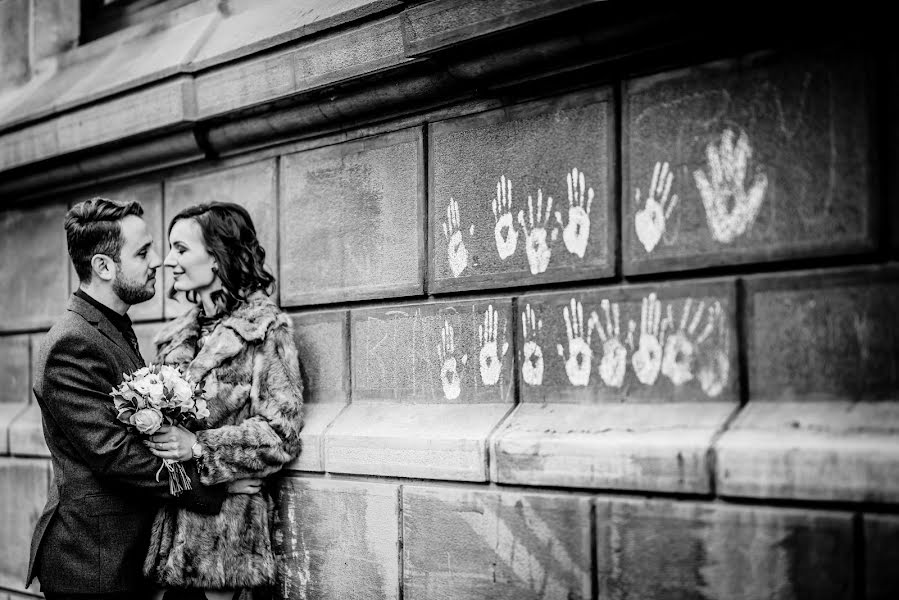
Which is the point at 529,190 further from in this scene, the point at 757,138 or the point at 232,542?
the point at 232,542

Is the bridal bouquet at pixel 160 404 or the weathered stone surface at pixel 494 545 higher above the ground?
the bridal bouquet at pixel 160 404

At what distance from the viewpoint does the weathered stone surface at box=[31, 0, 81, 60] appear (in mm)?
6828

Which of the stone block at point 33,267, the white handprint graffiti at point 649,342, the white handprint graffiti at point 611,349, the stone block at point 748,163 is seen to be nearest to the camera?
the stone block at point 748,163

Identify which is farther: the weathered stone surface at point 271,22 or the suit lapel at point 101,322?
the weathered stone surface at point 271,22

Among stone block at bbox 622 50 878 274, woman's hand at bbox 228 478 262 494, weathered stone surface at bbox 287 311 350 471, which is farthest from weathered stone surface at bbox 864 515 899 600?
woman's hand at bbox 228 478 262 494

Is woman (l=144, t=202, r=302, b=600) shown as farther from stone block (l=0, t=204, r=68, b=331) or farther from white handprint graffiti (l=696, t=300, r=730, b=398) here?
stone block (l=0, t=204, r=68, b=331)

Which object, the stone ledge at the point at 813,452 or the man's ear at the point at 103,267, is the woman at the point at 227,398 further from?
the stone ledge at the point at 813,452

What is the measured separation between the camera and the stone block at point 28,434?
6.11 m

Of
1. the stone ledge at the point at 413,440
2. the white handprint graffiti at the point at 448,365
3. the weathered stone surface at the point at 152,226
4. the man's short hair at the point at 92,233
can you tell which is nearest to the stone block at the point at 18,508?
the weathered stone surface at the point at 152,226

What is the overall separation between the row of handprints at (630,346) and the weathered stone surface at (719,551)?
0.48 m

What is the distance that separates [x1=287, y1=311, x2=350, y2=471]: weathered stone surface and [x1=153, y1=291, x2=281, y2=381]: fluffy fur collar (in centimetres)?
31

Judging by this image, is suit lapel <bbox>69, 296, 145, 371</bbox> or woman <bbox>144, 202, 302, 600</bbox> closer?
woman <bbox>144, 202, 302, 600</bbox>

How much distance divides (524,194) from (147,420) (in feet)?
6.33

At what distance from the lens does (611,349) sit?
12.0 ft
